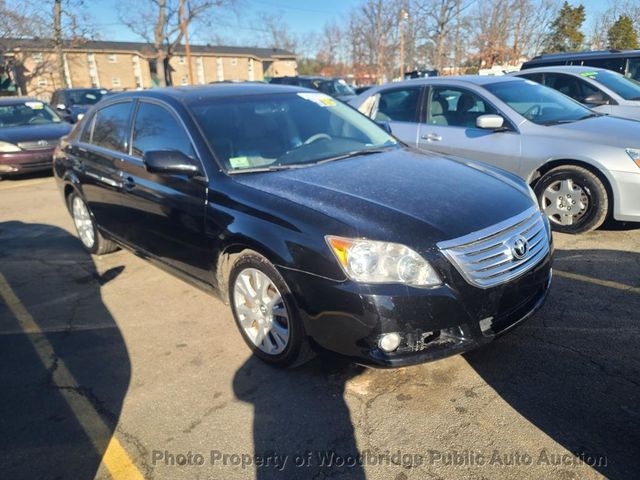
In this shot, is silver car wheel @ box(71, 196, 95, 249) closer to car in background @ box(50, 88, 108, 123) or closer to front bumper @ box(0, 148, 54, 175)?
front bumper @ box(0, 148, 54, 175)

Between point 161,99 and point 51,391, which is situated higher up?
point 161,99

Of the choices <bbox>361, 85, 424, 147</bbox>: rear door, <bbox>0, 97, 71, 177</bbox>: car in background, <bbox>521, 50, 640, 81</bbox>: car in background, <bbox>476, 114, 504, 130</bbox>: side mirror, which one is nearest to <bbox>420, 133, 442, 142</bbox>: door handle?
<bbox>361, 85, 424, 147</bbox>: rear door

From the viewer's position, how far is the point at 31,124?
10.5m

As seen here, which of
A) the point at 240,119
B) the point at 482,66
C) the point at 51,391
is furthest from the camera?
the point at 482,66

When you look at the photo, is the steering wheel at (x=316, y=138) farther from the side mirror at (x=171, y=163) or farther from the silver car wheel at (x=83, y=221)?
the silver car wheel at (x=83, y=221)

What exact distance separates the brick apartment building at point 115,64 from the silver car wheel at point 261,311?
36328 millimetres

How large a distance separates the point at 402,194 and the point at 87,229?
3.82 m

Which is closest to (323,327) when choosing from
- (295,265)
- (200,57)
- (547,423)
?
(295,265)

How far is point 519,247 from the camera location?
2.63 metres

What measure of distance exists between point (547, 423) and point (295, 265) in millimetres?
1481

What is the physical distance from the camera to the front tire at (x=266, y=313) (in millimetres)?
2717

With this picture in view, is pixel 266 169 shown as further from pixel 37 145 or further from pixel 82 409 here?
pixel 37 145

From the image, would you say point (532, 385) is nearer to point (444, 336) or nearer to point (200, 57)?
point (444, 336)

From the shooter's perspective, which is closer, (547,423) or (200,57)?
(547,423)
